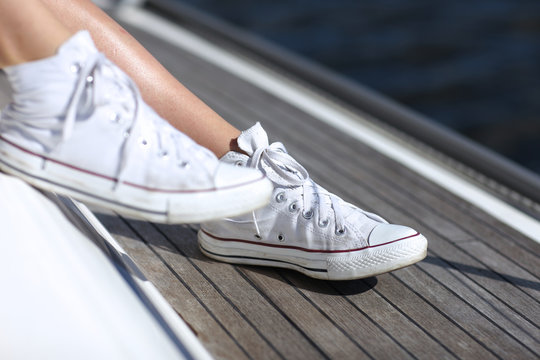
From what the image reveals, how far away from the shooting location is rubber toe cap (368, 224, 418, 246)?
1.30 meters

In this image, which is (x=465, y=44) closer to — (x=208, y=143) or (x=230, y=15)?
(x=230, y=15)

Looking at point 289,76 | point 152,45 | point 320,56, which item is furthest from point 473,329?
point 320,56

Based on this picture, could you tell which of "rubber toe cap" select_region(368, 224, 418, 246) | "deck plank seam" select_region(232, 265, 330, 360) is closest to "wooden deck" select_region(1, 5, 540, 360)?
"deck plank seam" select_region(232, 265, 330, 360)

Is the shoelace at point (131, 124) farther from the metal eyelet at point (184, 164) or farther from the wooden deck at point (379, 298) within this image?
the wooden deck at point (379, 298)

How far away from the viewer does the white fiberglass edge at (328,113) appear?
190 centimetres

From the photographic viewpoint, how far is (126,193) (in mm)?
1148

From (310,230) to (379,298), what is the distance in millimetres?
188

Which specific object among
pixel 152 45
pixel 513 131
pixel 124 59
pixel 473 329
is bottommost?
pixel 513 131

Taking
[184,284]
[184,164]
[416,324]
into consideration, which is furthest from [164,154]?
[416,324]

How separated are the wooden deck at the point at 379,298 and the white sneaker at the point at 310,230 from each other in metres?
0.07

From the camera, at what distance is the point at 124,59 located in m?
1.34

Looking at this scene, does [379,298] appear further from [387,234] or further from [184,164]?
[184,164]

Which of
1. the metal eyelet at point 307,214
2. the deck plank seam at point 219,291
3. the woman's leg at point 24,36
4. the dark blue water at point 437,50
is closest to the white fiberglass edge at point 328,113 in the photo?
the metal eyelet at point 307,214

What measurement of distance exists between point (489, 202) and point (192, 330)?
1011 mm
